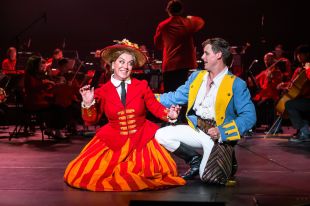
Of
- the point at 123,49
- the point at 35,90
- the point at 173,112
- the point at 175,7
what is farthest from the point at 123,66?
the point at 35,90

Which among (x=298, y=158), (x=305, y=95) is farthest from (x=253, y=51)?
(x=298, y=158)

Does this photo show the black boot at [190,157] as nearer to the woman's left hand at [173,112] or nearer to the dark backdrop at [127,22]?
the woman's left hand at [173,112]

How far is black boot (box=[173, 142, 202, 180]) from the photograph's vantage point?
4914 mm

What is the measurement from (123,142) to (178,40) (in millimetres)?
3515

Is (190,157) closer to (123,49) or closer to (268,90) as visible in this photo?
(123,49)

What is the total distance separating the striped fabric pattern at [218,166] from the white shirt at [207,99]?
28 cm

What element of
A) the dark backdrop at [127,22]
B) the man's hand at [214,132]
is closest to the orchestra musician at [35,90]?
the man's hand at [214,132]

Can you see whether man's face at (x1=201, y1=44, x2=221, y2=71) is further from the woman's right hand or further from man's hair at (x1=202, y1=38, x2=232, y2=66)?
the woman's right hand

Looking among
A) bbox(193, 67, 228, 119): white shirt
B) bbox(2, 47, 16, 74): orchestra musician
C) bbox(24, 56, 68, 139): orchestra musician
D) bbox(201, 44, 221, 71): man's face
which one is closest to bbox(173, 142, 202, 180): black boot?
bbox(193, 67, 228, 119): white shirt

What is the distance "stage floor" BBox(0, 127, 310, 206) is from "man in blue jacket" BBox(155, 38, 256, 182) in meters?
0.35

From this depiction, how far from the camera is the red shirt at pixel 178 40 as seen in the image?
311 inches

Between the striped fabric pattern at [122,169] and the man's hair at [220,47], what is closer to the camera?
the striped fabric pattern at [122,169]

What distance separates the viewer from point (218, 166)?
15.4 feet

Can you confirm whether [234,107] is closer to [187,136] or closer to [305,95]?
[187,136]
